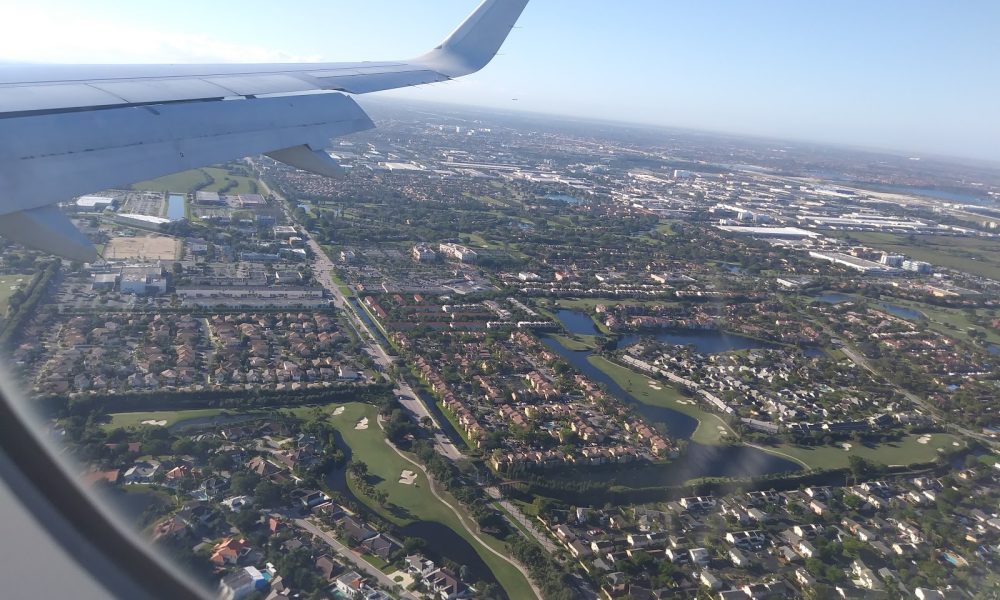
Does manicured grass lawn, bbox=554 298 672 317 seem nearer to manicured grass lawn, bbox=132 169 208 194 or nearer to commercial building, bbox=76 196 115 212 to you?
commercial building, bbox=76 196 115 212

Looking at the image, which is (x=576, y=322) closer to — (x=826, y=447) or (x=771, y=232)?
(x=826, y=447)

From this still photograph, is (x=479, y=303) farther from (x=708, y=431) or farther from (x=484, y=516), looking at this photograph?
(x=484, y=516)

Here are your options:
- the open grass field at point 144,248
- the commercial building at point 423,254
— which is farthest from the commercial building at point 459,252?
the open grass field at point 144,248

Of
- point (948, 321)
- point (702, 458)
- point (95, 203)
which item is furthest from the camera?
point (95, 203)

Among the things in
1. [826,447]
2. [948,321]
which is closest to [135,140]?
[826,447]

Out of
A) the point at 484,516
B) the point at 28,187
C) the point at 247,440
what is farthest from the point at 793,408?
the point at 28,187
